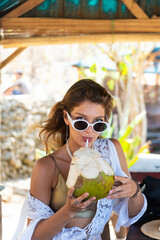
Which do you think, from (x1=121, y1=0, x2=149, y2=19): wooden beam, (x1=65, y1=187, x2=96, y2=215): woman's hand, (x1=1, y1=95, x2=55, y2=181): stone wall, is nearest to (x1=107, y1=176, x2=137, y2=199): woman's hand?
(x1=65, y1=187, x2=96, y2=215): woman's hand

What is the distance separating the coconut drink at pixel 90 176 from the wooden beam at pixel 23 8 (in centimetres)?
172

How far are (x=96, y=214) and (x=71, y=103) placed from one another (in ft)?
2.16

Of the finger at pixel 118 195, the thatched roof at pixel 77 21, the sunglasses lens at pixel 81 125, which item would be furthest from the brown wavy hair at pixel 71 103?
the thatched roof at pixel 77 21

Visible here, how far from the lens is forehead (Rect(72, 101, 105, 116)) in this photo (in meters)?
1.99

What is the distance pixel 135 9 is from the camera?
324 cm

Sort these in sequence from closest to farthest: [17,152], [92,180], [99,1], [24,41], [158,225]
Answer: [92,180], [158,225], [99,1], [24,41], [17,152]

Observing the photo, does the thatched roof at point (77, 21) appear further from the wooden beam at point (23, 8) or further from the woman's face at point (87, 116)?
the woman's face at point (87, 116)

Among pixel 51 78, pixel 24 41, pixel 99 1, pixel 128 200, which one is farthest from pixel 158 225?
pixel 51 78

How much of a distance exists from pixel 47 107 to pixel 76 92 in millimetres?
5858

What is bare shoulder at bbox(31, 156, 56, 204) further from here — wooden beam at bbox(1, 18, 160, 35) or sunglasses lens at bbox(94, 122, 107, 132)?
wooden beam at bbox(1, 18, 160, 35)

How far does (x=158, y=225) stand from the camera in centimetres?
206

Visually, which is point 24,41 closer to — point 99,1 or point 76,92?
point 99,1

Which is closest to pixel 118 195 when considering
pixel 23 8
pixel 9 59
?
pixel 23 8

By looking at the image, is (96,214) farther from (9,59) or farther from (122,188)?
(9,59)
